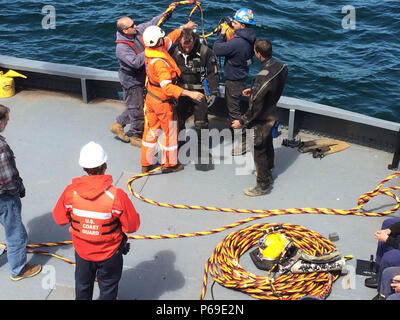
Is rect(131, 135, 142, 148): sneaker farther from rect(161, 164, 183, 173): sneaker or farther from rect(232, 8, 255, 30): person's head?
rect(232, 8, 255, 30): person's head

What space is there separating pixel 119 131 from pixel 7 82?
2.26 metres

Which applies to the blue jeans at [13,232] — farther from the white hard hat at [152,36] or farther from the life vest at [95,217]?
the white hard hat at [152,36]

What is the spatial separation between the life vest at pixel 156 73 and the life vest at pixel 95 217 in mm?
2366

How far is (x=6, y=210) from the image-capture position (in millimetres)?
4660

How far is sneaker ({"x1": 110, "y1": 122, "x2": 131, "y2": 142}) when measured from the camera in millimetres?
7195

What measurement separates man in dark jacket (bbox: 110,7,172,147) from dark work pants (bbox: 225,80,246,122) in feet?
3.77

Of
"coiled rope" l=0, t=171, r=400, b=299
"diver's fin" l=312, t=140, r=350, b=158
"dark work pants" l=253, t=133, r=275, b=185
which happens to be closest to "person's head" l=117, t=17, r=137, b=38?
"coiled rope" l=0, t=171, r=400, b=299

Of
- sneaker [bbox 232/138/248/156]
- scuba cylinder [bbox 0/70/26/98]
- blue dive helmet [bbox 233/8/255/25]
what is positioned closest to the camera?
blue dive helmet [bbox 233/8/255/25]

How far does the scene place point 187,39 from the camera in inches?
247

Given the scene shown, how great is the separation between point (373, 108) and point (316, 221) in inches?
247

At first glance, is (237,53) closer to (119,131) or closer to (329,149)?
(329,149)

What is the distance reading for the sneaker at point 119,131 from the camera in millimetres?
7195

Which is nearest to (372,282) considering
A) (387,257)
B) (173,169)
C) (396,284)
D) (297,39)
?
(387,257)

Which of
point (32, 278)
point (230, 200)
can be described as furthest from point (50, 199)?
point (230, 200)
